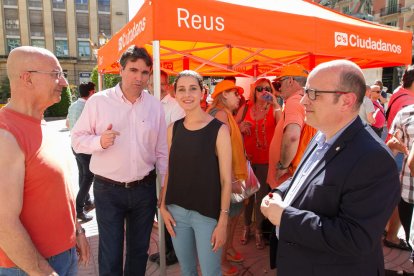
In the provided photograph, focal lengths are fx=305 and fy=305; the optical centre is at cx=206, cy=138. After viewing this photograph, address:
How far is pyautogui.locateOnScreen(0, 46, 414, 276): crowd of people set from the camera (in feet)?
4.21

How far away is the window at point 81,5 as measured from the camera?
138 feet

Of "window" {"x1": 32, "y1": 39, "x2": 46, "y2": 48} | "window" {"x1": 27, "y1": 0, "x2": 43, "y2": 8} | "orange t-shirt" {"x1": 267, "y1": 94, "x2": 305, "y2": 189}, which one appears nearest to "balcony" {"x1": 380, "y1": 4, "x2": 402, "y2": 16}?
"orange t-shirt" {"x1": 267, "y1": 94, "x2": 305, "y2": 189}

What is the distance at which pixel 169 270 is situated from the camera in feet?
10.8

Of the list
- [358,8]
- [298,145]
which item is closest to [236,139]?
[298,145]

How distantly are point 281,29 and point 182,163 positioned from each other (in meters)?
1.79

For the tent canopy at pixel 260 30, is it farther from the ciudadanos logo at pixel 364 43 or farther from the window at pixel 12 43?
the window at pixel 12 43

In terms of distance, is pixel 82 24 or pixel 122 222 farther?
pixel 82 24

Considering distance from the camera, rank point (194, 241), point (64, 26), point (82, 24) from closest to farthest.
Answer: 1. point (194, 241)
2. point (64, 26)
3. point (82, 24)

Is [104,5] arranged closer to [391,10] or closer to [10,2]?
[10,2]

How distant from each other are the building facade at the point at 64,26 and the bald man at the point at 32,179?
4190cm

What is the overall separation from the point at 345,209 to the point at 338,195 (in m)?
0.06

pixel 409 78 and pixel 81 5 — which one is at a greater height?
pixel 81 5

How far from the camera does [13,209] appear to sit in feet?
4.19

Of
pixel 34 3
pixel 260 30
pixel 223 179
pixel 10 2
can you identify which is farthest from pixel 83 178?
pixel 10 2
